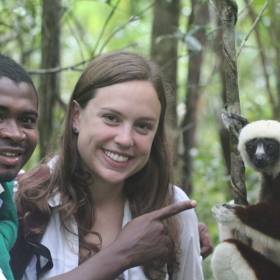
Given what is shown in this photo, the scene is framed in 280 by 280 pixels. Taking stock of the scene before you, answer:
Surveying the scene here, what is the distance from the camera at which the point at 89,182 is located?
255 cm

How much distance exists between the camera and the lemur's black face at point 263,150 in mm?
3701

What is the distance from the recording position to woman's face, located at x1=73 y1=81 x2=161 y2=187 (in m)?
2.36

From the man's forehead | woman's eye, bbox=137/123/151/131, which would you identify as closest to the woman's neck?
woman's eye, bbox=137/123/151/131

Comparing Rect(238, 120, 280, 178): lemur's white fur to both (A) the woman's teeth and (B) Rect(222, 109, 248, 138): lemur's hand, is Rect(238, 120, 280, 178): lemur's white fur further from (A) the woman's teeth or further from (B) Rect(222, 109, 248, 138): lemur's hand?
(A) the woman's teeth

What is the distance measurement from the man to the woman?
13.3 inches

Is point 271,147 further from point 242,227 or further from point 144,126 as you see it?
point 144,126

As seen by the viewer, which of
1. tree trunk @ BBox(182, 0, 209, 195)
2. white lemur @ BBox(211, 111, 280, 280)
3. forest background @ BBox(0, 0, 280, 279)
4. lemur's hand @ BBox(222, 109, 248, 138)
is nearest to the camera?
lemur's hand @ BBox(222, 109, 248, 138)

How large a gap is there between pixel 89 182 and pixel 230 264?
4.29 feet

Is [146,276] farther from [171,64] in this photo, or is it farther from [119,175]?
[171,64]

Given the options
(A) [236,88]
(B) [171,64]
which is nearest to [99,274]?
(A) [236,88]

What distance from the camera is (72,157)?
255 centimetres

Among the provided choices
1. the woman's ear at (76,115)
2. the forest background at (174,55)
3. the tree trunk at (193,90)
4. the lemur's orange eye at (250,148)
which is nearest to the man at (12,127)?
the woman's ear at (76,115)

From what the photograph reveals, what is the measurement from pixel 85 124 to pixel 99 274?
821 mm

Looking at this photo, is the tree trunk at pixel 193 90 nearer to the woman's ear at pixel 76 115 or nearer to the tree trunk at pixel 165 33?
the tree trunk at pixel 165 33
